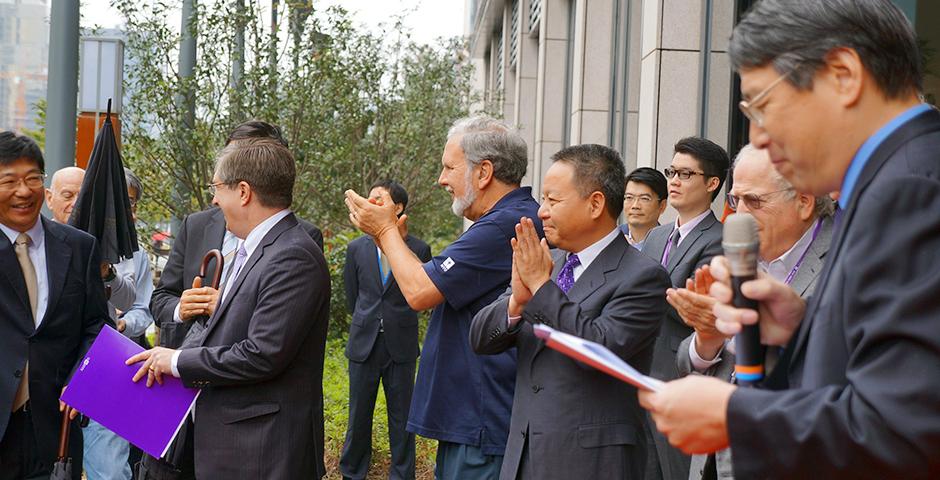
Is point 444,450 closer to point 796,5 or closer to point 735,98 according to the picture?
point 796,5

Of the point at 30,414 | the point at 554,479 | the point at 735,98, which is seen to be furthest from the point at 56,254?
the point at 735,98

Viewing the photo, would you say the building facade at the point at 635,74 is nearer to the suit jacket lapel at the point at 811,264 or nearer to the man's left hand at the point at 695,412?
the suit jacket lapel at the point at 811,264

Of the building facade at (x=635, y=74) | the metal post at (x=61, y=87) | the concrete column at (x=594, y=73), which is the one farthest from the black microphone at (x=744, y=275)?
the concrete column at (x=594, y=73)

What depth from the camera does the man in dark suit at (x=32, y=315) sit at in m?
4.67

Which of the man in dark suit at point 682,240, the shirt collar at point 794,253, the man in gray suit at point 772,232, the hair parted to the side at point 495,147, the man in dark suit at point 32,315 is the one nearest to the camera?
the man in gray suit at point 772,232

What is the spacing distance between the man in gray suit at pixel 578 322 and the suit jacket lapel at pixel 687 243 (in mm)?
1529

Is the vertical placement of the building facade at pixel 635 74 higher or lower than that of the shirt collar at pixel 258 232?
higher

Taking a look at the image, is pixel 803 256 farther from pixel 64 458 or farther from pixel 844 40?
pixel 64 458

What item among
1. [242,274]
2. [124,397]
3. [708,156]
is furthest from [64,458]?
[708,156]

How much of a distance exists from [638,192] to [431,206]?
1125cm

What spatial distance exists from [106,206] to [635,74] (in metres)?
6.91

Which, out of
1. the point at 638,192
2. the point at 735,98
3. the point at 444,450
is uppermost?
the point at 735,98

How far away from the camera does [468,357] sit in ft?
15.7

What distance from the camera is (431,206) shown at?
717 inches
